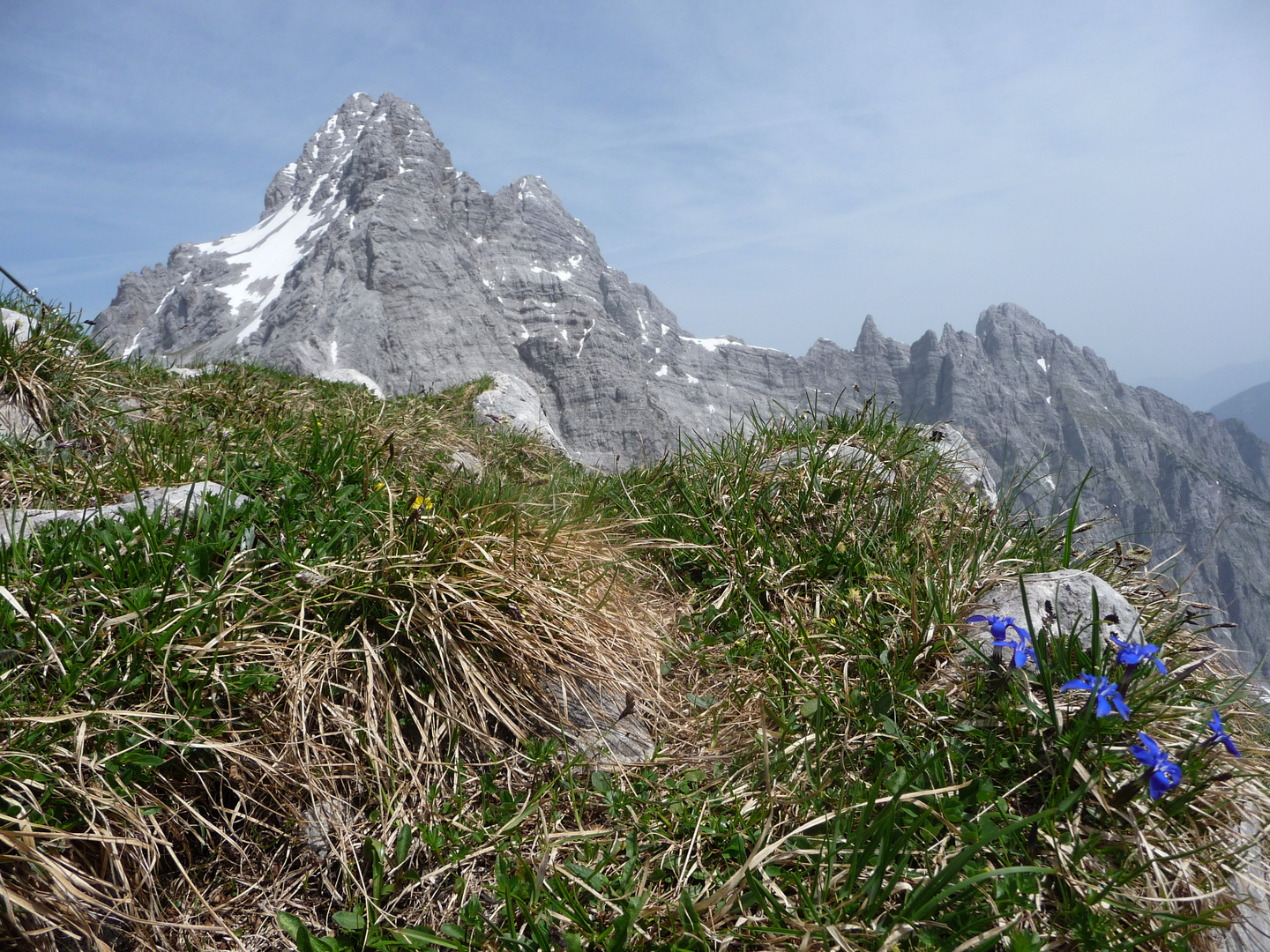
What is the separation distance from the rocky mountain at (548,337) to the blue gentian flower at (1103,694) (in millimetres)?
85159

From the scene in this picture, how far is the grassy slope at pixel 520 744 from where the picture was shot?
1.94 m

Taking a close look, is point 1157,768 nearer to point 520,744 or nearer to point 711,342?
point 520,744

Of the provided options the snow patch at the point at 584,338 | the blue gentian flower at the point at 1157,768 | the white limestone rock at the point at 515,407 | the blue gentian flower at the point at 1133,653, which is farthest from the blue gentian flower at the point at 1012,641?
the snow patch at the point at 584,338

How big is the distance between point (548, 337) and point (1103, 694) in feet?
428

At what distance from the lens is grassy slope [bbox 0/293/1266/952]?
194 centimetres

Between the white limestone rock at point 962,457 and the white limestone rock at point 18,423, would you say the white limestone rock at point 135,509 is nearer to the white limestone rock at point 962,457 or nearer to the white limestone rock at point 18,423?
the white limestone rock at point 18,423

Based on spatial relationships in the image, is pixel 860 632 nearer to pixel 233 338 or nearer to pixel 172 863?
pixel 172 863

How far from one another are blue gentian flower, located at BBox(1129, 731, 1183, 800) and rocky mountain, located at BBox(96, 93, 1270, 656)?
85.4 m

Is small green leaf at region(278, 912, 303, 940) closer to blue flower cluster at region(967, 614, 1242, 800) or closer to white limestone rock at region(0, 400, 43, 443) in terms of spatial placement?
blue flower cluster at region(967, 614, 1242, 800)

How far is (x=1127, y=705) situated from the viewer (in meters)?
2.28

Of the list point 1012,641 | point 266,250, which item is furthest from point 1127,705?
point 266,250

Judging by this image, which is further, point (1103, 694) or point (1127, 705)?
point (1127, 705)

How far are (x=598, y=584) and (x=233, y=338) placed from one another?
456ft

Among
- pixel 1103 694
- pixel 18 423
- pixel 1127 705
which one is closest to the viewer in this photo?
pixel 1103 694
